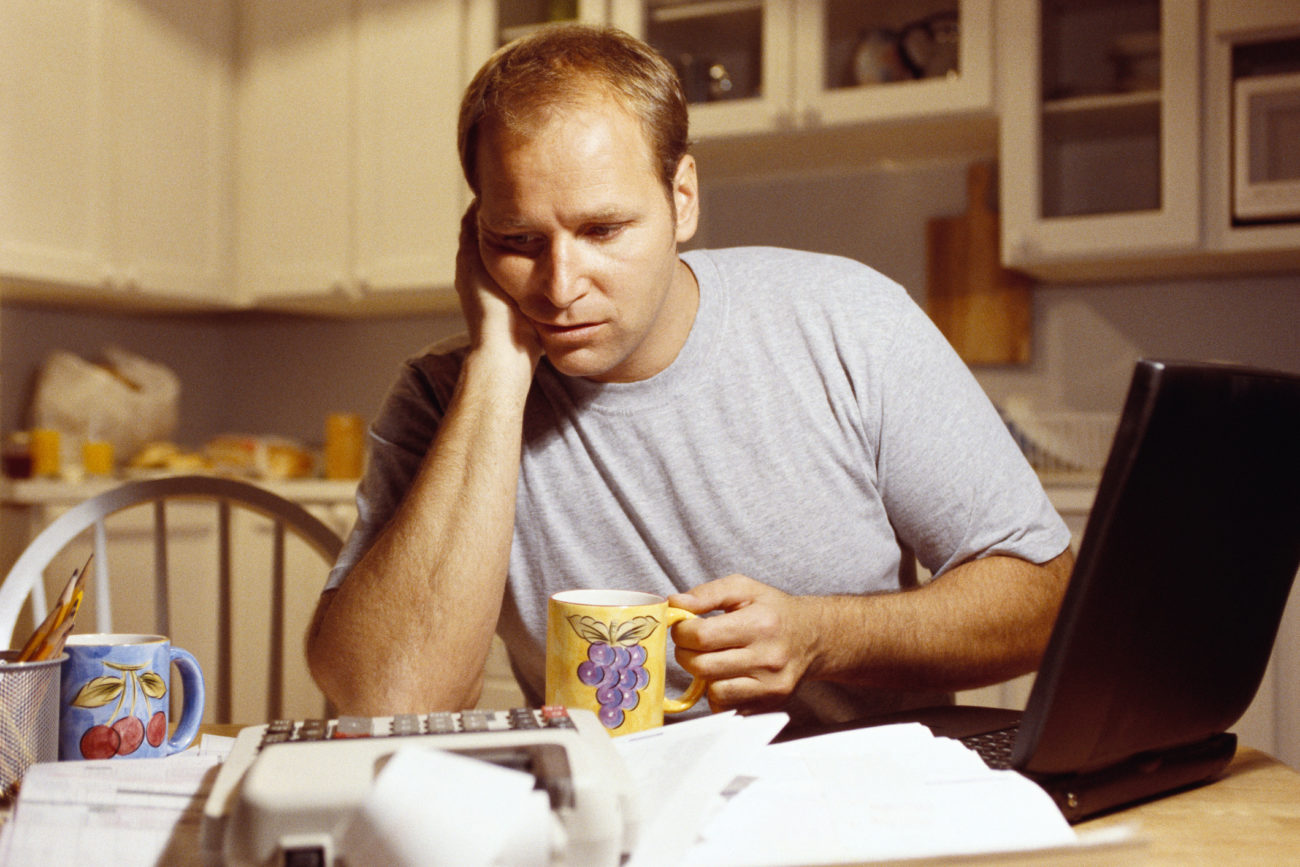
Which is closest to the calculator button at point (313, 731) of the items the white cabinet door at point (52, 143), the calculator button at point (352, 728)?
the calculator button at point (352, 728)

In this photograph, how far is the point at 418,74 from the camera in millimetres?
2836

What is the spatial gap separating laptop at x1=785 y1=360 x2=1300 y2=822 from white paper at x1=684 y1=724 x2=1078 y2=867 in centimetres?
4

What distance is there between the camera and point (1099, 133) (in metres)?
2.29

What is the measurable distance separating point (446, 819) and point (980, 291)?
2318 mm

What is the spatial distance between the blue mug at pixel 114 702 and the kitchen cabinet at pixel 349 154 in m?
2.19

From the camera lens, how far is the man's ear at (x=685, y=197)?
3.78 feet

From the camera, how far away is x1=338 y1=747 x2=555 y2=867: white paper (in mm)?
418

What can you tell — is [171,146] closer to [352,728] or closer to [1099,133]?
[1099,133]

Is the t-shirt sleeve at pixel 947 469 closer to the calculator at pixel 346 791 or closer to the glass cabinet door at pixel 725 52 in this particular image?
the calculator at pixel 346 791

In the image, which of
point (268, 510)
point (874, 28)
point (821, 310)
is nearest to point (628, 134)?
point (821, 310)

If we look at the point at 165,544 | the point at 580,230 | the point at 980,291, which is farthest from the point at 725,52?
the point at 165,544

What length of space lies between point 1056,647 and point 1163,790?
7.4 inches

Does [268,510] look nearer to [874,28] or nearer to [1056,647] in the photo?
[1056,647]

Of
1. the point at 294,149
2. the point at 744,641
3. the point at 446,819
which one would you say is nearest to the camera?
→ the point at 446,819
